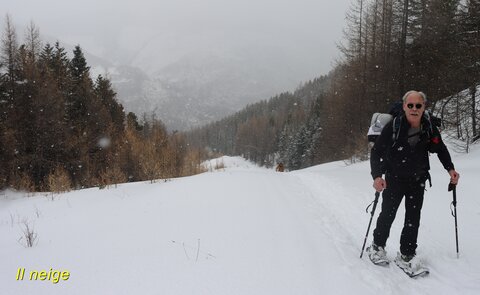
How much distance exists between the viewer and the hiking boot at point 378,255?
12.7 ft

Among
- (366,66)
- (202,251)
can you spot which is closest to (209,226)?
(202,251)

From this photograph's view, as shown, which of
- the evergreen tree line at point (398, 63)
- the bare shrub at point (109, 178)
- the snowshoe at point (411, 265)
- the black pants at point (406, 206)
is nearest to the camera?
the snowshoe at point (411, 265)

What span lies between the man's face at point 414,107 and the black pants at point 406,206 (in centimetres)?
71

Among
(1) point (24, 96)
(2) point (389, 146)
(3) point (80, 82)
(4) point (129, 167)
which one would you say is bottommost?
(4) point (129, 167)

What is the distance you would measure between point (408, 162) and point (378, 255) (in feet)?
3.82

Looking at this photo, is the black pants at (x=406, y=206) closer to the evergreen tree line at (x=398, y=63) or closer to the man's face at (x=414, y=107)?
the man's face at (x=414, y=107)

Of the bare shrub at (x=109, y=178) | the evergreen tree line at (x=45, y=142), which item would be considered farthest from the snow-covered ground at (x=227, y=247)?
the evergreen tree line at (x=45, y=142)

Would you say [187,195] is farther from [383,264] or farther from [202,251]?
[383,264]

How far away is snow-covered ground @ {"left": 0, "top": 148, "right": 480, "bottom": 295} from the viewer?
10.6 feet

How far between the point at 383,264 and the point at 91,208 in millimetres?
5390

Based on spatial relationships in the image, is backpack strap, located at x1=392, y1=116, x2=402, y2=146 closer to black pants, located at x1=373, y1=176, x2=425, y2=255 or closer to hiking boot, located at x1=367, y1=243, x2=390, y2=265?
black pants, located at x1=373, y1=176, x2=425, y2=255

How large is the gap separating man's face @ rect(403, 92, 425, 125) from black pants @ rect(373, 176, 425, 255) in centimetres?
71

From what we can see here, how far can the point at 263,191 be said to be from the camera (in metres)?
8.00

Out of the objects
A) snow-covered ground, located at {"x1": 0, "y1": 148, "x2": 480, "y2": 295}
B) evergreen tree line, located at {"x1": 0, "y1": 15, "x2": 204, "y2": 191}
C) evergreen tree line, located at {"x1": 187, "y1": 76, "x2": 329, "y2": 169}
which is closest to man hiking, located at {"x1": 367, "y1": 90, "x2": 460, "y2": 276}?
snow-covered ground, located at {"x1": 0, "y1": 148, "x2": 480, "y2": 295}
